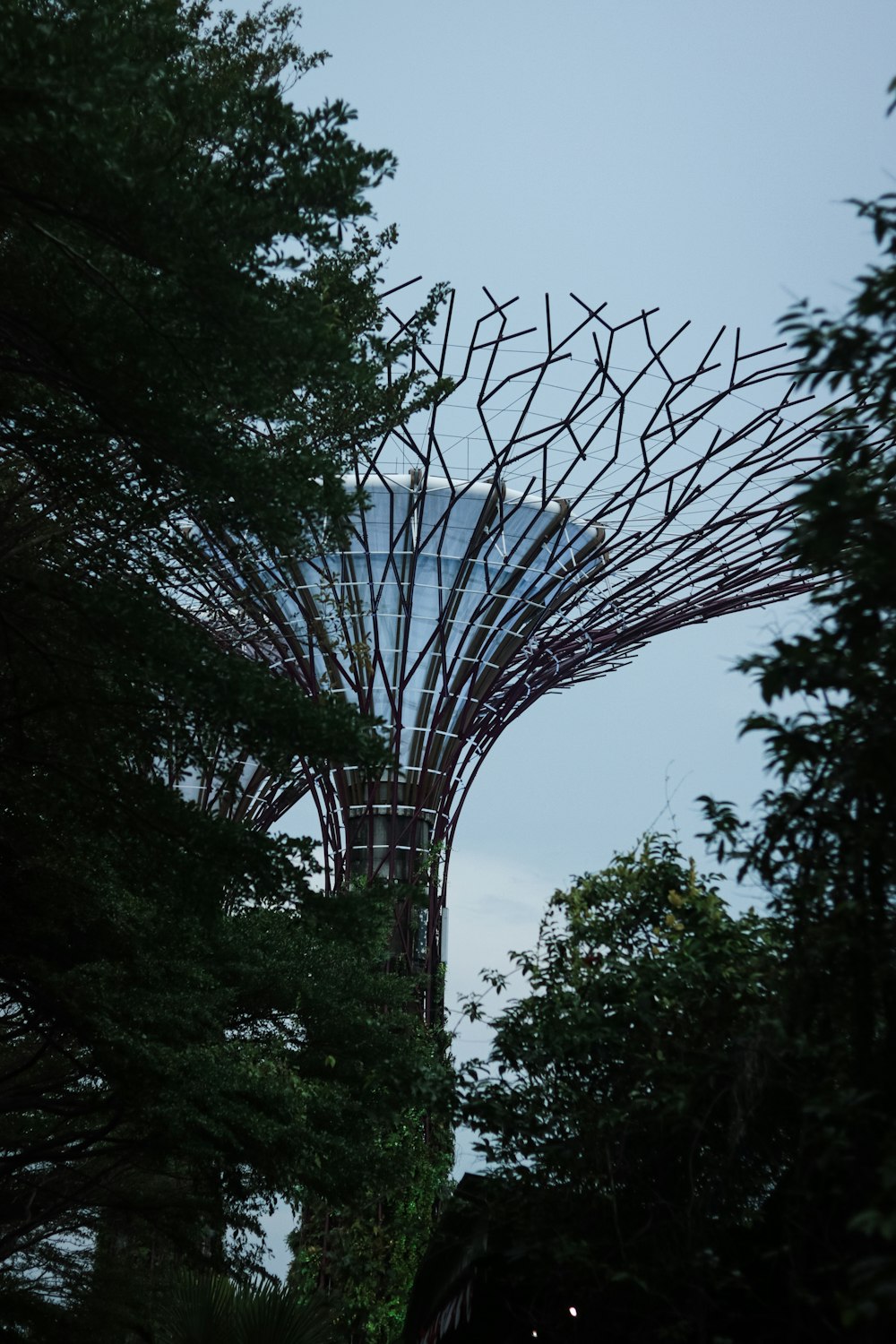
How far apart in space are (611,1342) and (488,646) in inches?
501

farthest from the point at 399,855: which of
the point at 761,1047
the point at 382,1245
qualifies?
the point at 761,1047

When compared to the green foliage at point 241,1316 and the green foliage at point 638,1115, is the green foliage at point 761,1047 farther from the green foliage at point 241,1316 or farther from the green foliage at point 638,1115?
the green foliage at point 241,1316

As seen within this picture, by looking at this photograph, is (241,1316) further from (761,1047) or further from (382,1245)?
(761,1047)

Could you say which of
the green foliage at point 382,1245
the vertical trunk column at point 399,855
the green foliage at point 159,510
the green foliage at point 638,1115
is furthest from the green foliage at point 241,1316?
the vertical trunk column at point 399,855

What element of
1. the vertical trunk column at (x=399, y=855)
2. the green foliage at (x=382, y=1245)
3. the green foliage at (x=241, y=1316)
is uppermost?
the vertical trunk column at (x=399, y=855)

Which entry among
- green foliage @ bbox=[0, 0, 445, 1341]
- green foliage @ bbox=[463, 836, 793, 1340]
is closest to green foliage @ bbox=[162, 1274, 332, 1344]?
green foliage @ bbox=[0, 0, 445, 1341]

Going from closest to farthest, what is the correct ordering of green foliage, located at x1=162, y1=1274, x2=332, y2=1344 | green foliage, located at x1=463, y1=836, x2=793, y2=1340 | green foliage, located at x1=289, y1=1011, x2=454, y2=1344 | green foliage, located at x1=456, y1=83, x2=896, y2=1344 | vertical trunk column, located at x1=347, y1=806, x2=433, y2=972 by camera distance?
green foliage, located at x1=456, y1=83, x2=896, y2=1344
green foliage, located at x1=463, y1=836, x2=793, y2=1340
green foliage, located at x1=162, y1=1274, x2=332, y2=1344
green foliage, located at x1=289, y1=1011, x2=454, y2=1344
vertical trunk column, located at x1=347, y1=806, x2=433, y2=972

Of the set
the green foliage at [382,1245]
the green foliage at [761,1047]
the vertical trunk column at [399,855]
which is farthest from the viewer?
the vertical trunk column at [399,855]

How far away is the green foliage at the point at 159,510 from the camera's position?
21.1ft

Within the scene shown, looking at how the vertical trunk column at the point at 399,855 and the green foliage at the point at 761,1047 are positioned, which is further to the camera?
the vertical trunk column at the point at 399,855

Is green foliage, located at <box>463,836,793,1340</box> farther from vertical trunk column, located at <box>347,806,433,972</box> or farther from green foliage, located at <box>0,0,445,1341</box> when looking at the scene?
vertical trunk column, located at <box>347,806,433,972</box>

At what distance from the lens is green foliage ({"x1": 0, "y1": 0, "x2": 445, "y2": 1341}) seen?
6.44 metres

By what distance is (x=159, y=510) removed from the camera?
328 inches

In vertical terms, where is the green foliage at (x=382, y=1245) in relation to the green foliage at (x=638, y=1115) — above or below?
above
